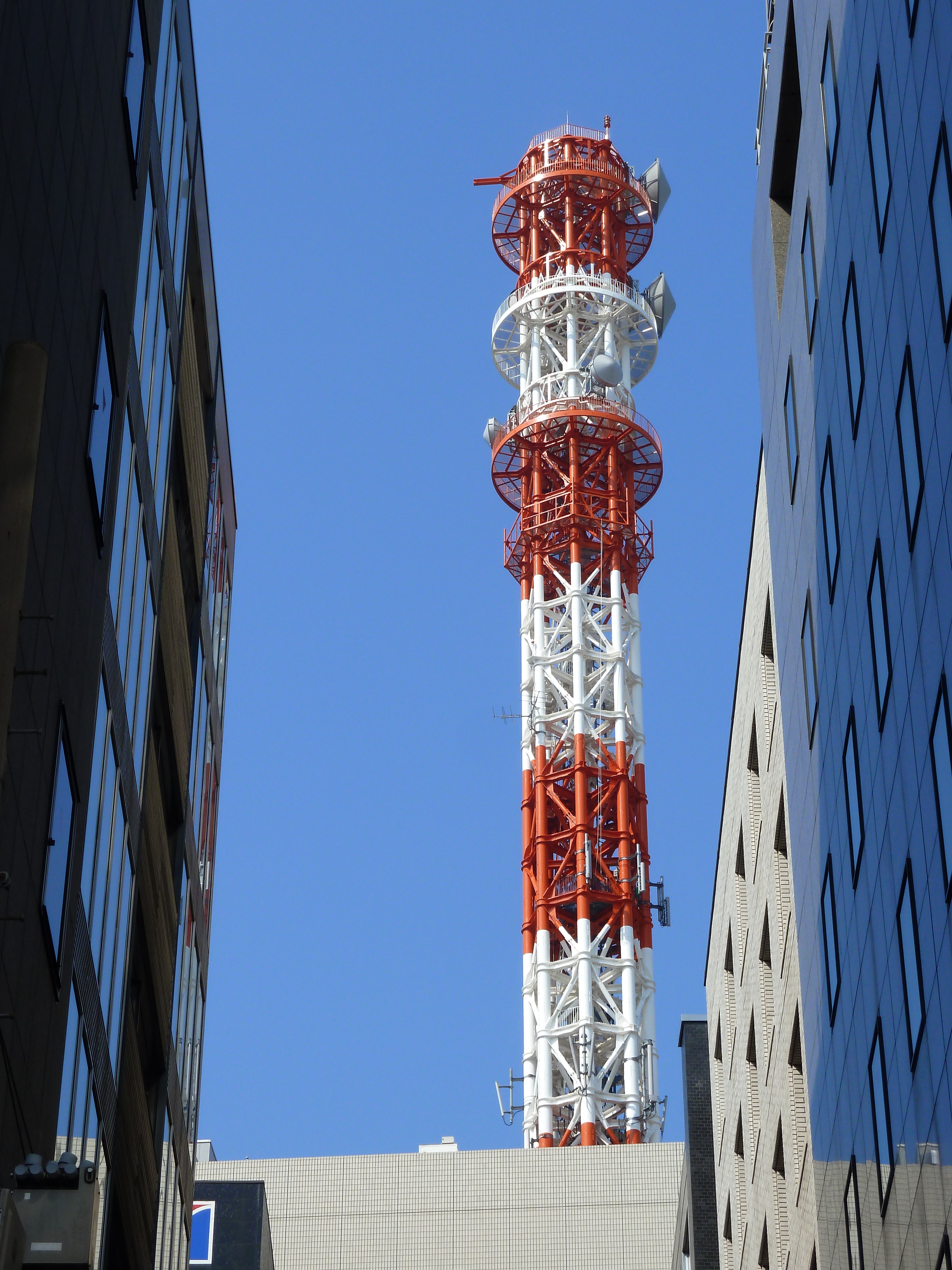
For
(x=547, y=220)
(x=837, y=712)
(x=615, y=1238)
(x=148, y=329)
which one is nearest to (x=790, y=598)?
(x=837, y=712)

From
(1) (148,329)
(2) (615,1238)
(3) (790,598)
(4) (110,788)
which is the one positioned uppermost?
(1) (148,329)

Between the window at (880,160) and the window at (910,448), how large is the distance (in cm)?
241

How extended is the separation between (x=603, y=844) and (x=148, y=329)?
54.4 m

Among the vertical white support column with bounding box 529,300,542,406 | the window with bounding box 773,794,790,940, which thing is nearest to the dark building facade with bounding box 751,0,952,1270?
the window with bounding box 773,794,790,940

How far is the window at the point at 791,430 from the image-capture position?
37969 mm

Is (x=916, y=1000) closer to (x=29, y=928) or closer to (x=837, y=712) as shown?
(x=837, y=712)

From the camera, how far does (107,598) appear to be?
28.5 meters

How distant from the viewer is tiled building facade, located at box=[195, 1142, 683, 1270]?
202ft

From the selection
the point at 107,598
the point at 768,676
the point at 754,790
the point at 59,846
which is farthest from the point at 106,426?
the point at 754,790

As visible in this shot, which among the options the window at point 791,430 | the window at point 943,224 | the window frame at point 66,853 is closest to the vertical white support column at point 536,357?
the window at point 791,430

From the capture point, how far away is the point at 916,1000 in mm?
26797

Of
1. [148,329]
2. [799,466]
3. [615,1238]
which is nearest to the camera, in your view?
[148,329]

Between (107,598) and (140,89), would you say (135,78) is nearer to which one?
(140,89)

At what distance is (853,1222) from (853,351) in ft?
39.8
